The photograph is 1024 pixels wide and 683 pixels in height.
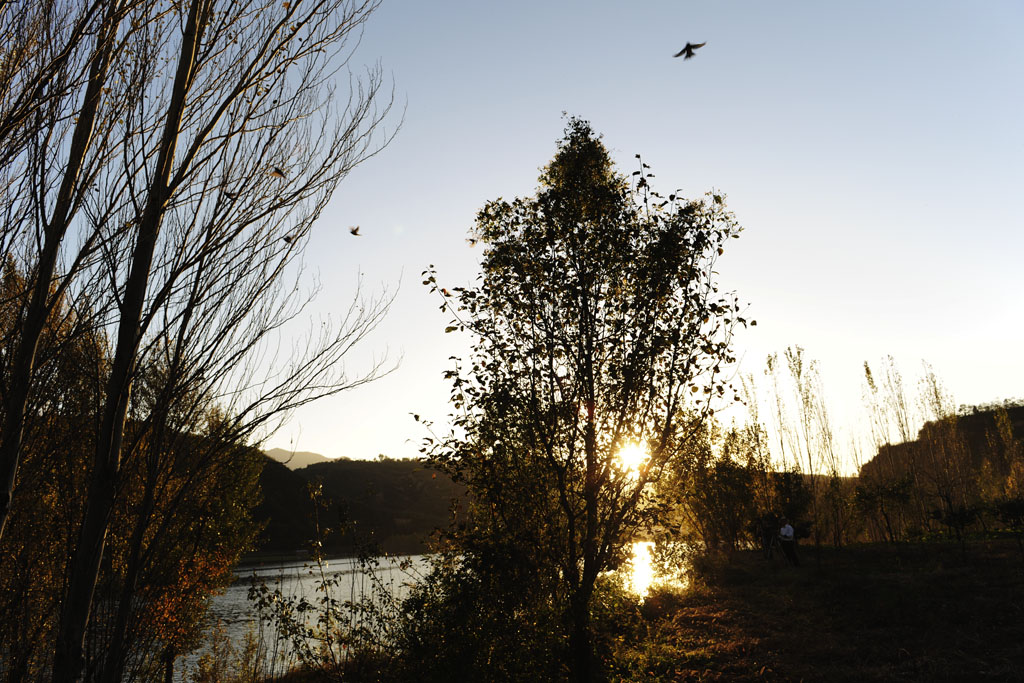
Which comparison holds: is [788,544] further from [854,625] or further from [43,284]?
[43,284]

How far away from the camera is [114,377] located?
3.46 metres

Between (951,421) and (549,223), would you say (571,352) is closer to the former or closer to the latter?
(549,223)

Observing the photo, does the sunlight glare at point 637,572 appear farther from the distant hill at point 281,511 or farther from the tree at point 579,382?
the distant hill at point 281,511

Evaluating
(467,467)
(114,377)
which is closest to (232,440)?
(114,377)

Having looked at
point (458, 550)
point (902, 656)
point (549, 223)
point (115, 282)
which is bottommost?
point (902, 656)

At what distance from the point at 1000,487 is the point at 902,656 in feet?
67.5

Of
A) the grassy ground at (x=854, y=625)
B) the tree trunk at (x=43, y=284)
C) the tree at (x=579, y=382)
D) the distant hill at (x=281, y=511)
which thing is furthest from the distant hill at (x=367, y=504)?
the tree trunk at (x=43, y=284)

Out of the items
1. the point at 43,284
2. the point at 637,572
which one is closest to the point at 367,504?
the point at 637,572

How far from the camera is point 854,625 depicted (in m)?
11.5

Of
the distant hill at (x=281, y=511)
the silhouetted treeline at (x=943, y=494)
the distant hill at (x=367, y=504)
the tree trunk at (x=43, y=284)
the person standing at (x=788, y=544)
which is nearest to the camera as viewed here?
the tree trunk at (x=43, y=284)

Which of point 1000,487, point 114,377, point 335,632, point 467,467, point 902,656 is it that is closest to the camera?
point 114,377

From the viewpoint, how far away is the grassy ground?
29.3 ft

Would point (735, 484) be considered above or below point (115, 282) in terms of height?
below

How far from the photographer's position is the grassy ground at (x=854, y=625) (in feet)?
29.3
